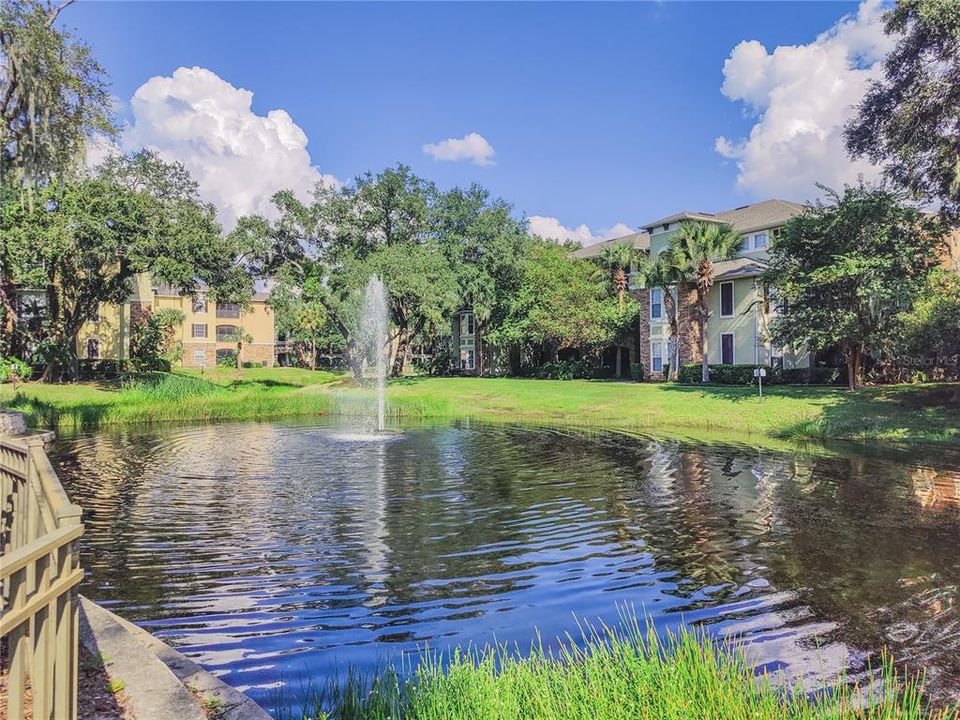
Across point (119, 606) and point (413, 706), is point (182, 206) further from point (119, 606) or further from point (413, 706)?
point (413, 706)

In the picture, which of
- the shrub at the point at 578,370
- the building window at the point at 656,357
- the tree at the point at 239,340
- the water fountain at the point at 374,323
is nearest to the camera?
the water fountain at the point at 374,323

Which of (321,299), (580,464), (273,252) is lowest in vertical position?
(580,464)

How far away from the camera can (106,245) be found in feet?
101

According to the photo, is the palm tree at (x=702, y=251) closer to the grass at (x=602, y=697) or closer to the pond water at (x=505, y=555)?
the pond water at (x=505, y=555)

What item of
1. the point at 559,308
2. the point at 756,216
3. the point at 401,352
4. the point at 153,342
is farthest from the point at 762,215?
the point at 153,342

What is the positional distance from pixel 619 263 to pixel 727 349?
403 inches

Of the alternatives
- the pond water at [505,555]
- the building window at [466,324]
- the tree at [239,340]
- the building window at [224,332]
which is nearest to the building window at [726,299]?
the building window at [466,324]

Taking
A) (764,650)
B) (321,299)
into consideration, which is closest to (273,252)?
(321,299)

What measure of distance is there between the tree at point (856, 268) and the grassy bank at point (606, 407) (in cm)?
261

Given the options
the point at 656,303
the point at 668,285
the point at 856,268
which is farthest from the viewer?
the point at 656,303

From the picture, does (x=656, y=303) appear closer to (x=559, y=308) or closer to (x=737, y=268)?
(x=737, y=268)

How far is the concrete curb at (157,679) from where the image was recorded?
3.46 meters

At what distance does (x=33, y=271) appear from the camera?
2977 centimetres

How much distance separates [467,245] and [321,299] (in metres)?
11.9
